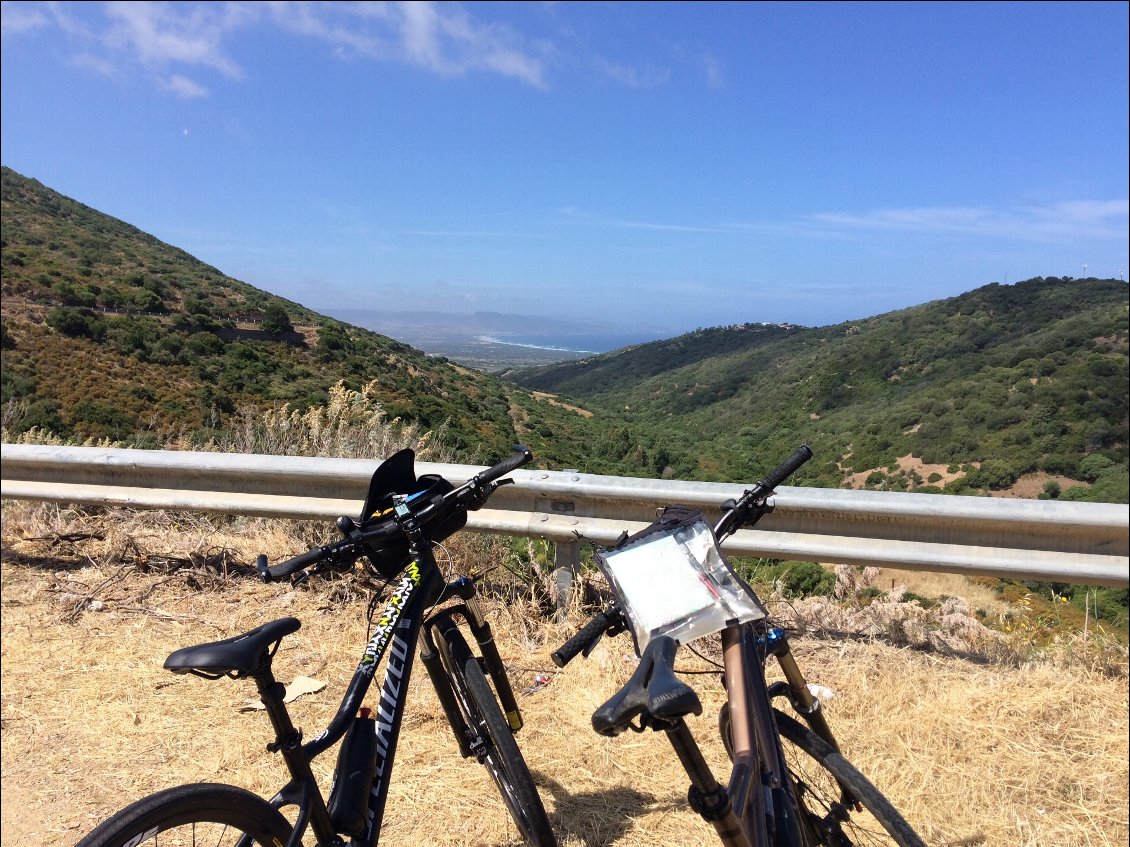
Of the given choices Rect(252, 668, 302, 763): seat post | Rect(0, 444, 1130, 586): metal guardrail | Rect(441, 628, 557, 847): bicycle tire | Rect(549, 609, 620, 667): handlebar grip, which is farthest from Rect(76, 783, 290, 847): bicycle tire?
Rect(0, 444, 1130, 586): metal guardrail

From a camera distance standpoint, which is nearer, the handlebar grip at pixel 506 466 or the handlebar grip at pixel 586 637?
the handlebar grip at pixel 586 637

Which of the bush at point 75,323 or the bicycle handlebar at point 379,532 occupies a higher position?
the bush at point 75,323

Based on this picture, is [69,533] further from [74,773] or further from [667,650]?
[667,650]

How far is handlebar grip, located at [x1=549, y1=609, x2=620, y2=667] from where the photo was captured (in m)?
1.61

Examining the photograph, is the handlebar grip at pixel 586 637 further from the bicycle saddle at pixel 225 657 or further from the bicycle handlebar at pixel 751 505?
the bicycle saddle at pixel 225 657

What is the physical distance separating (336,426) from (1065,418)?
1362 centimetres

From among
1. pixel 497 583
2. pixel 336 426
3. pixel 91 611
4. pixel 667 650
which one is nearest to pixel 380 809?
pixel 667 650

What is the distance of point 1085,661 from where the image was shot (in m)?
3.28

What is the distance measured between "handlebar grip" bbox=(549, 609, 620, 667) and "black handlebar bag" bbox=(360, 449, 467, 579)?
68 cm

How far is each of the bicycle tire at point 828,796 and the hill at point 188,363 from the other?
4089 millimetres

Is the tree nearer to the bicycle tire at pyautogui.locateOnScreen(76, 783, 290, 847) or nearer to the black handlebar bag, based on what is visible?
the black handlebar bag

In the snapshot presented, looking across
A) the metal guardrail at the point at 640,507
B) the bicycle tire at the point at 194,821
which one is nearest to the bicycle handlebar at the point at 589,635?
the bicycle tire at the point at 194,821

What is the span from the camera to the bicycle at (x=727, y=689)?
1153mm

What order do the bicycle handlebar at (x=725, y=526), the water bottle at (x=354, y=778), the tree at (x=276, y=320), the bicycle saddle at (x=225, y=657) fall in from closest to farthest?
1. the bicycle saddle at (x=225, y=657)
2. the bicycle handlebar at (x=725, y=526)
3. the water bottle at (x=354, y=778)
4. the tree at (x=276, y=320)
